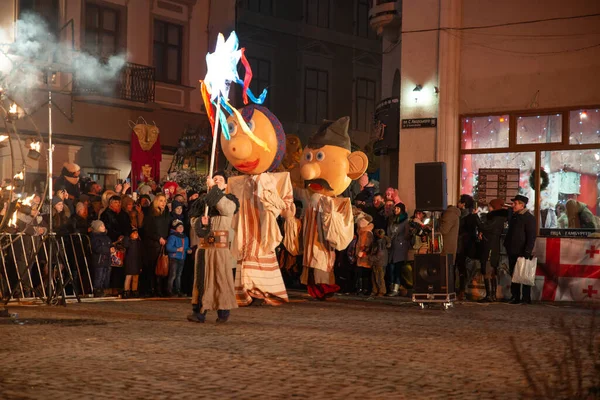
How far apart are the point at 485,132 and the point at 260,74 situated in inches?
689

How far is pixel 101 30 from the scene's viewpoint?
93.5ft

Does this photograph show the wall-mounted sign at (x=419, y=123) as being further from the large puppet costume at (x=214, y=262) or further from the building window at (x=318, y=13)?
the building window at (x=318, y=13)

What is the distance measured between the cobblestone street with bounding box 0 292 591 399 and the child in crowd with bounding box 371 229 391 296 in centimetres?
354

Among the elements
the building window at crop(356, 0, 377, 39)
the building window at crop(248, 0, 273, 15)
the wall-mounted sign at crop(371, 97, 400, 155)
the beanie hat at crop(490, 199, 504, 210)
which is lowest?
the beanie hat at crop(490, 199, 504, 210)

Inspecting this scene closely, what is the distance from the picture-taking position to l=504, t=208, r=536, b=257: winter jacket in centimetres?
1706

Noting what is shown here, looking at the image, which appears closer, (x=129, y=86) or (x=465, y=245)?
(x=465, y=245)

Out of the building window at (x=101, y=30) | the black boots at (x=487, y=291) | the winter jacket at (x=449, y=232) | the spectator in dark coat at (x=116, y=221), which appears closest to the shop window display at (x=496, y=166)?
the black boots at (x=487, y=291)

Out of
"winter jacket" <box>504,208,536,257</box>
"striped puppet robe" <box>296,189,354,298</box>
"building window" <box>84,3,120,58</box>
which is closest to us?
"striped puppet robe" <box>296,189,354,298</box>

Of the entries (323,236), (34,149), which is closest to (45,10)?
(323,236)

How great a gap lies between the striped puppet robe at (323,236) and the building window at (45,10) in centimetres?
1250

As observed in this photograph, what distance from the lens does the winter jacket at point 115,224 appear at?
17.3 metres

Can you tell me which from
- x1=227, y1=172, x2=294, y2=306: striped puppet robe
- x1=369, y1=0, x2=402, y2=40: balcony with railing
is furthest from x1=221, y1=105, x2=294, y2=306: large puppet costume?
x1=369, y1=0, x2=402, y2=40: balcony with railing

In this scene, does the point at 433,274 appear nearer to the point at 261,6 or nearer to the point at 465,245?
the point at 465,245

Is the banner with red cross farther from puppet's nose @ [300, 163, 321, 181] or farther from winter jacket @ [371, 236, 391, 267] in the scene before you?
puppet's nose @ [300, 163, 321, 181]
